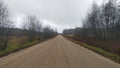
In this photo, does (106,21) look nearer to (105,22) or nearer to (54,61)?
(105,22)

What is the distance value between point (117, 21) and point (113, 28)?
2.28m

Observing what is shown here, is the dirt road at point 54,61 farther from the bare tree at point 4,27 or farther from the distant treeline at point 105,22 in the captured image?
the distant treeline at point 105,22

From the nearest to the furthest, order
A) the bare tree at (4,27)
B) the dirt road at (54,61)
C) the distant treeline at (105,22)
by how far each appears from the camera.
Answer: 1. the dirt road at (54,61)
2. the bare tree at (4,27)
3. the distant treeline at (105,22)

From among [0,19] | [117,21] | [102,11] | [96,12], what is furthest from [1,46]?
[96,12]

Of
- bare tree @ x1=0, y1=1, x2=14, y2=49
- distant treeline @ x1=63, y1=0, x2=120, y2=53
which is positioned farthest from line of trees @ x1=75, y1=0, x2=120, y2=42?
bare tree @ x1=0, y1=1, x2=14, y2=49

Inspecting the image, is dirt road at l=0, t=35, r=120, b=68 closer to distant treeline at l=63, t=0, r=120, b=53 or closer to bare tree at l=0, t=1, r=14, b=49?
bare tree at l=0, t=1, r=14, b=49

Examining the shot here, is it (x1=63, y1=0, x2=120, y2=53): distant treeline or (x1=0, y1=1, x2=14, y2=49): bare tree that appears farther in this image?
(x1=63, y1=0, x2=120, y2=53): distant treeline

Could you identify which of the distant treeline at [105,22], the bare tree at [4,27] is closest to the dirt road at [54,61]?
the bare tree at [4,27]

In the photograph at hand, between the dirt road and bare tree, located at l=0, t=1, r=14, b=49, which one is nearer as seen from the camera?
the dirt road

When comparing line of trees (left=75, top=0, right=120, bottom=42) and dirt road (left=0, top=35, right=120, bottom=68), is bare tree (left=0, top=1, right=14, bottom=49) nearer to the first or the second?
dirt road (left=0, top=35, right=120, bottom=68)

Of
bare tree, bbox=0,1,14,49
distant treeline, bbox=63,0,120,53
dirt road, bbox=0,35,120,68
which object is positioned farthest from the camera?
distant treeline, bbox=63,0,120,53

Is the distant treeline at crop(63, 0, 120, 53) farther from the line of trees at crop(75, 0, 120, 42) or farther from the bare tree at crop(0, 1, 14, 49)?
the bare tree at crop(0, 1, 14, 49)

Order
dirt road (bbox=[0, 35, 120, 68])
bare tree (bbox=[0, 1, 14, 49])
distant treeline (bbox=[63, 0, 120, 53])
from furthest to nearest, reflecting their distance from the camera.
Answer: distant treeline (bbox=[63, 0, 120, 53]), bare tree (bbox=[0, 1, 14, 49]), dirt road (bbox=[0, 35, 120, 68])

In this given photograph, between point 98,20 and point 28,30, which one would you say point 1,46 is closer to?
point 28,30
